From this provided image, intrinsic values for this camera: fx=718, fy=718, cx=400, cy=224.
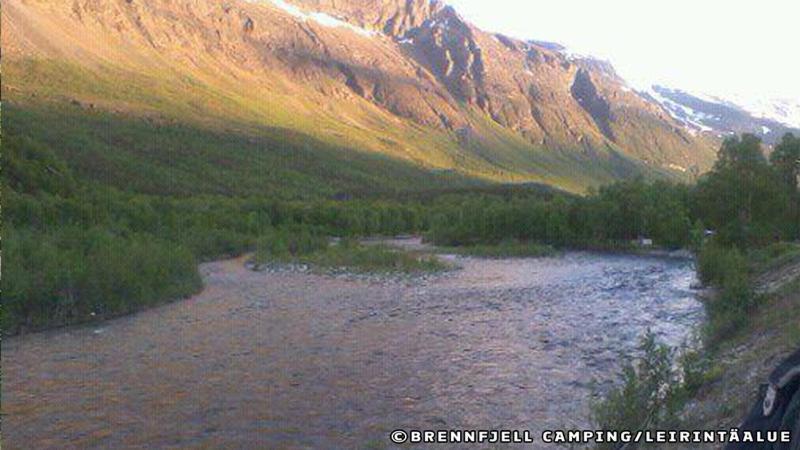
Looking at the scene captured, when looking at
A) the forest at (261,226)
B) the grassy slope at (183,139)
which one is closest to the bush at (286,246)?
the forest at (261,226)

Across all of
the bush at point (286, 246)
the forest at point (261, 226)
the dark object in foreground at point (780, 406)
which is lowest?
the bush at point (286, 246)

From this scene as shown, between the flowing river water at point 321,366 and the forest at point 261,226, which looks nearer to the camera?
the flowing river water at point 321,366

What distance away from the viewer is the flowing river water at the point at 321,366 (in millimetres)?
16270

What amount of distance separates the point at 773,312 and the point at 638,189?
186 ft

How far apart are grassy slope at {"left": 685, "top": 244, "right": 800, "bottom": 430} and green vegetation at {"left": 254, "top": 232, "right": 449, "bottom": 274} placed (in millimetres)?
26576

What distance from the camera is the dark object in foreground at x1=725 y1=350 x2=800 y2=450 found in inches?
214

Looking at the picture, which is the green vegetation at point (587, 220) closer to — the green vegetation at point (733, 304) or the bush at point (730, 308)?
the green vegetation at point (733, 304)

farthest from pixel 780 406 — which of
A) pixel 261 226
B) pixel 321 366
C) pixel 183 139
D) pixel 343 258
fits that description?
pixel 183 139

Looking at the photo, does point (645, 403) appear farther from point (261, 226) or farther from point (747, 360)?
point (261, 226)

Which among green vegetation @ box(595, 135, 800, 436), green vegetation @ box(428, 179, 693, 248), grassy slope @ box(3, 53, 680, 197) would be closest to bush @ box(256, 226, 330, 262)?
green vegetation @ box(428, 179, 693, 248)

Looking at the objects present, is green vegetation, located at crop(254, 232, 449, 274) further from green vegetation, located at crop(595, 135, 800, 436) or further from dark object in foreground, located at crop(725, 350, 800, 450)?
dark object in foreground, located at crop(725, 350, 800, 450)

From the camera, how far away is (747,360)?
1617 centimetres

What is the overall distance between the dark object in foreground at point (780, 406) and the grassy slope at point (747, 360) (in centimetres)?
623

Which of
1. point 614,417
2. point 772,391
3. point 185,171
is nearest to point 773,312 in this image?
point 614,417
